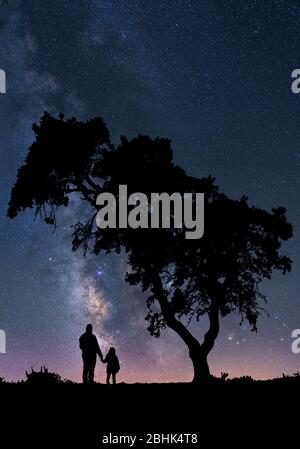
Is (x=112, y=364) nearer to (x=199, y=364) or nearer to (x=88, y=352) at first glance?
(x=88, y=352)

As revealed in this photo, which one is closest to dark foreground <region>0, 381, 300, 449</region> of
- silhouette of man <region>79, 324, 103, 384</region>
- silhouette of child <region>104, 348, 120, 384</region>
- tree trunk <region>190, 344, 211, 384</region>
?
silhouette of man <region>79, 324, 103, 384</region>

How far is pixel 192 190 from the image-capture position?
69.3 feet

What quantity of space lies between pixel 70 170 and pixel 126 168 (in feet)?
9.23

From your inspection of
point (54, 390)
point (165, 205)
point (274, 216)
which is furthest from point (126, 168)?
point (54, 390)

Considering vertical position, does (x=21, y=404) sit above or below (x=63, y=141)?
below

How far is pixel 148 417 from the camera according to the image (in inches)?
340

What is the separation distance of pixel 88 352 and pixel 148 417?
5.55 meters

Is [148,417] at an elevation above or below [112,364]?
below

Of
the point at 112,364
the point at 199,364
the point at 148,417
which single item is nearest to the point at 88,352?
the point at 112,364

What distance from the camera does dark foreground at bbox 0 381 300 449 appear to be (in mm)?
7301

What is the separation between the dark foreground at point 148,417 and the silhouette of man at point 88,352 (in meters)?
2.46
